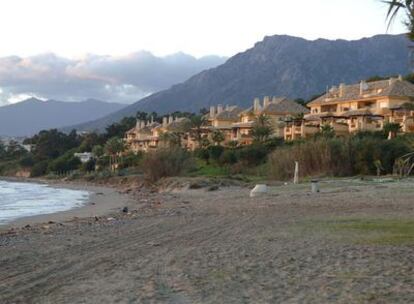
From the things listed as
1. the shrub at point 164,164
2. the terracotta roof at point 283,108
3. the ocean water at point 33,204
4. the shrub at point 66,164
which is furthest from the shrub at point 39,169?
the ocean water at point 33,204

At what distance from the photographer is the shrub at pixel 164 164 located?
5069cm

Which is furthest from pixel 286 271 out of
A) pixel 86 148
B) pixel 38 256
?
pixel 86 148

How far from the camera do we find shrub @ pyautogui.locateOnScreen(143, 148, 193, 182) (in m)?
50.7

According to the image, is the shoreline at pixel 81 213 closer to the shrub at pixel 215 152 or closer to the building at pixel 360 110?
the shrub at pixel 215 152

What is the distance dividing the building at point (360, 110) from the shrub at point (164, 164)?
1220 cm

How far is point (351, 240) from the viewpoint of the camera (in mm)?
10055

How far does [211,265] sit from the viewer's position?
842 cm

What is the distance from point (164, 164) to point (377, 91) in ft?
83.1

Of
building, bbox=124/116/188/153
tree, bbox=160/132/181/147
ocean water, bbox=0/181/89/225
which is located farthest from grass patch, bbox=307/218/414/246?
building, bbox=124/116/188/153

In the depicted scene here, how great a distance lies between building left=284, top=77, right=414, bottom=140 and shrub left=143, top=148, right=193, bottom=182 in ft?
40.0

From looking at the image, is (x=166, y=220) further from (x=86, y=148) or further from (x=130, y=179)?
(x=86, y=148)

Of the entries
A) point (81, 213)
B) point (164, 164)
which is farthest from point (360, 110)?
point (81, 213)

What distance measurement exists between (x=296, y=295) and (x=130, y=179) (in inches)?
2100

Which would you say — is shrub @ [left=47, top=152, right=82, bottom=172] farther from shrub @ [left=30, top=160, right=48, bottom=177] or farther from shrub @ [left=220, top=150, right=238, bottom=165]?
shrub @ [left=220, top=150, right=238, bottom=165]
